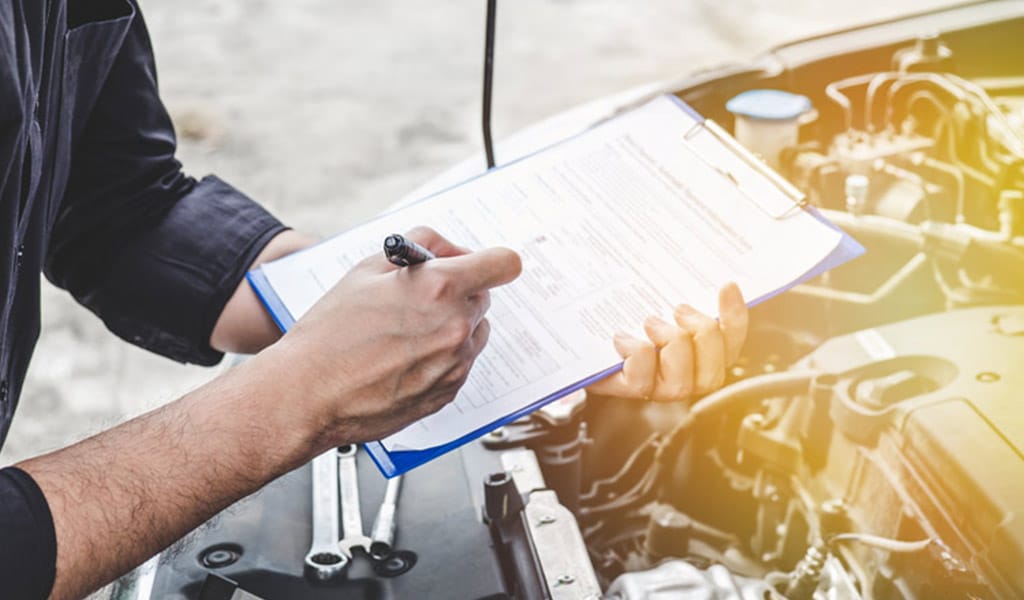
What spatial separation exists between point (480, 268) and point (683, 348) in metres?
0.19

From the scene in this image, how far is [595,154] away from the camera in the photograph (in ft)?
3.07

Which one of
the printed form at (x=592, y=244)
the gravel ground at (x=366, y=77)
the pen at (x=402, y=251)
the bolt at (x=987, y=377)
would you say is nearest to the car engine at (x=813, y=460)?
the bolt at (x=987, y=377)

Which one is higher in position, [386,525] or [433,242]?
[433,242]

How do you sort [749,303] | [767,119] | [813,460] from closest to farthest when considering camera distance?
[749,303], [813,460], [767,119]

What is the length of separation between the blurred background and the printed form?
1.76 m

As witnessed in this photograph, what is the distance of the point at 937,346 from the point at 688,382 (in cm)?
24

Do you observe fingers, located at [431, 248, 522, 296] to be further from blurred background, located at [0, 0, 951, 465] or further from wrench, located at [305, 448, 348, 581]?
blurred background, located at [0, 0, 951, 465]

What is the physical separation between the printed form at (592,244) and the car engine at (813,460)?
0.11m

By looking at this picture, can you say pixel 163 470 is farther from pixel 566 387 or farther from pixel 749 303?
pixel 749 303

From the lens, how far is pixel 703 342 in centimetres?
79

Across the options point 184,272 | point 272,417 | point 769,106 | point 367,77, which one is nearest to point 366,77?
point 367,77

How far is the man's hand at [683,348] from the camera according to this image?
781mm

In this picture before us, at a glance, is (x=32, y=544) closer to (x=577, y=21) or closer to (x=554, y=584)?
(x=554, y=584)

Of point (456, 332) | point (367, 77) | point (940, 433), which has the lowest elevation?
point (367, 77)
